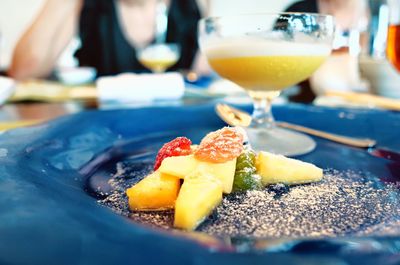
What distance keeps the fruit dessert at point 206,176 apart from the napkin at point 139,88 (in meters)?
0.80

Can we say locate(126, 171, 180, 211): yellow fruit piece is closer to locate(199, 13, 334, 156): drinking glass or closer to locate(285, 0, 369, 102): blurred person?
locate(199, 13, 334, 156): drinking glass

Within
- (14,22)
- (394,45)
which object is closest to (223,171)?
(394,45)

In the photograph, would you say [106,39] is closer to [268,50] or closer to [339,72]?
[339,72]

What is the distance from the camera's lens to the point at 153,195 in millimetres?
442

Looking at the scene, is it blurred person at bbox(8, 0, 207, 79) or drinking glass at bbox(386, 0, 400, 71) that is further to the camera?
blurred person at bbox(8, 0, 207, 79)

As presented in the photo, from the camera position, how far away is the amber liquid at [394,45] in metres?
0.99

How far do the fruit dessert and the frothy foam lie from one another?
33 centimetres

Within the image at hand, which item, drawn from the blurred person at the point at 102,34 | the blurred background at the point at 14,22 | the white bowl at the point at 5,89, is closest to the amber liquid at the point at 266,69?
the white bowl at the point at 5,89

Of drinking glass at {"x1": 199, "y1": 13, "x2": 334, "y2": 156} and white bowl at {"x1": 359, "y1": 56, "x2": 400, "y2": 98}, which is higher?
drinking glass at {"x1": 199, "y1": 13, "x2": 334, "y2": 156}

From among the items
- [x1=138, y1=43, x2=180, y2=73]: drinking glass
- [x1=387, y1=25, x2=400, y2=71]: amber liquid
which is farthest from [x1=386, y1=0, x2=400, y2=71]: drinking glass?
[x1=138, y1=43, x2=180, y2=73]: drinking glass

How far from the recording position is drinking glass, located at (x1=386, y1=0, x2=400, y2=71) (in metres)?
0.98

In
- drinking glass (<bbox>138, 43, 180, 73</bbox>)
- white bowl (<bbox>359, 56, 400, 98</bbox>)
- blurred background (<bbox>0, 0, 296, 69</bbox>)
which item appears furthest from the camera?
blurred background (<bbox>0, 0, 296, 69</bbox>)

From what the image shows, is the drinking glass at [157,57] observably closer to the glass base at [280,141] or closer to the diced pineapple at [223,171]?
the glass base at [280,141]

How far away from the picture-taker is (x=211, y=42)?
92 centimetres
